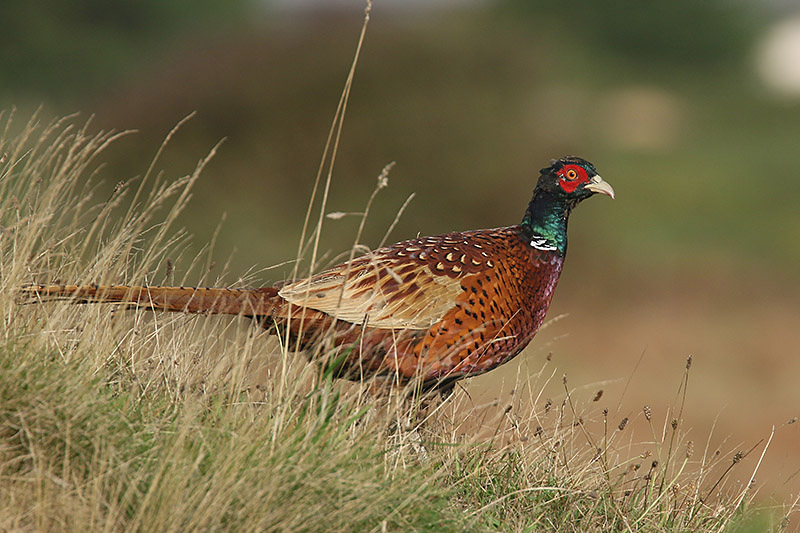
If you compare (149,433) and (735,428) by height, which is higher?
(149,433)

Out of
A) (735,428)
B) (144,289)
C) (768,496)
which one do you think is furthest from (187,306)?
(735,428)

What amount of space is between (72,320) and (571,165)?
8.40 feet

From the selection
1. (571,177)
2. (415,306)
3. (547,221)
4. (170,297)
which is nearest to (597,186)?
(571,177)

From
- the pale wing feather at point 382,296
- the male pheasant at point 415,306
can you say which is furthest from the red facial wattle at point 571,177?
the pale wing feather at point 382,296

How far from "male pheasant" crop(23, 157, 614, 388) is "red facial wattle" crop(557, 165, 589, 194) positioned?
1.36 ft

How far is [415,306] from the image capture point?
3.88 meters

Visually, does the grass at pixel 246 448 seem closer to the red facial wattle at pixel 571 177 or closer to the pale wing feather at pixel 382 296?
the pale wing feather at pixel 382 296

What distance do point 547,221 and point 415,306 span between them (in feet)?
3.06

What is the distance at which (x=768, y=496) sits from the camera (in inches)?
156

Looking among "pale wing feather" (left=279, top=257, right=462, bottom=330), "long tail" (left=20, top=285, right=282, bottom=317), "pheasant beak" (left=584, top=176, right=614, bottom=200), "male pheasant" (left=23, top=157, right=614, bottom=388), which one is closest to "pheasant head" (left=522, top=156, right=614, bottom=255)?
"pheasant beak" (left=584, top=176, right=614, bottom=200)

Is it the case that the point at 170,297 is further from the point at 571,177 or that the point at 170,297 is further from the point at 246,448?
the point at 571,177

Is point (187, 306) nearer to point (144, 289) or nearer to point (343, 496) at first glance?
point (144, 289)

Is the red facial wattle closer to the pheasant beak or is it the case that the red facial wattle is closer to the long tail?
the pheasant beak

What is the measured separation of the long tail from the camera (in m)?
3.33
